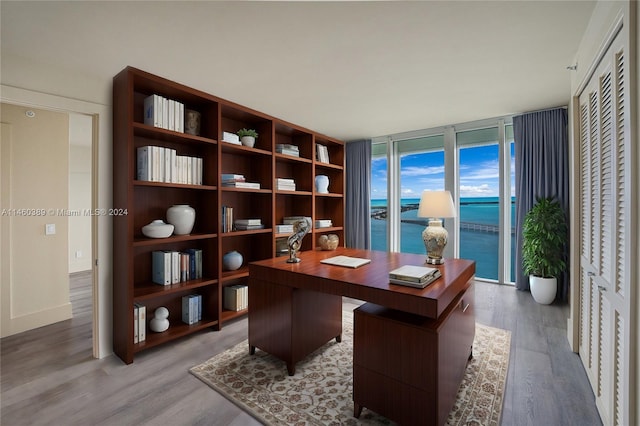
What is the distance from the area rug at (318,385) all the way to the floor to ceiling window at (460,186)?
220cm

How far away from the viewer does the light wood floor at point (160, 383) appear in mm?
1673

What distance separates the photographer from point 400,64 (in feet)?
7.72

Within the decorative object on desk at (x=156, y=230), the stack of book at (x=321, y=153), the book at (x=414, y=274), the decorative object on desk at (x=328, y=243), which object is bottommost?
the book at (x=414, y=274)

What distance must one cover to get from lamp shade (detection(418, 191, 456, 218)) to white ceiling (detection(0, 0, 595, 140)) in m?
1.09

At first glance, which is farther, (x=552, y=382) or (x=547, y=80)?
(x=547, y=80)

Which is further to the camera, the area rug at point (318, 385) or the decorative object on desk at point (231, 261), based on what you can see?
the decorative object on desk at point (231, 261)

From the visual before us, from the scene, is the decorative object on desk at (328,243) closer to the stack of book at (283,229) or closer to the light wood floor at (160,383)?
the stack of book at (283,229)

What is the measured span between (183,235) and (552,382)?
123 inches

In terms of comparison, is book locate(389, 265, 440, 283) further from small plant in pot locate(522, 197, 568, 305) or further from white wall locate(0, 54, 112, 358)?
small plant in pot locate(522, 197, 568, 305)

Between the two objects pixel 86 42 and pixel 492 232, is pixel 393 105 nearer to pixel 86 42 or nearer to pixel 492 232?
pixel 492 232

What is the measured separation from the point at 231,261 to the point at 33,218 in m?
2.08

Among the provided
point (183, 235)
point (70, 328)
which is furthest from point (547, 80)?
point (70, 328)

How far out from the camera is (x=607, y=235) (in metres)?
1.59

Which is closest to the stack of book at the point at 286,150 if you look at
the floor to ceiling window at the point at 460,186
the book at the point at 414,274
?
the floor to ceiling window at the point at 460,186
